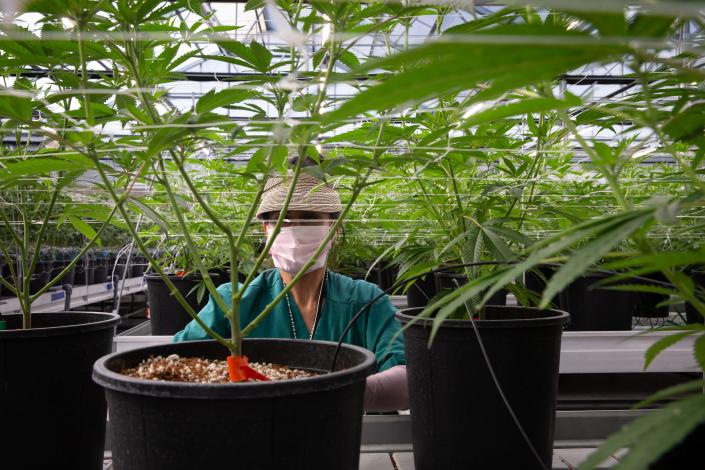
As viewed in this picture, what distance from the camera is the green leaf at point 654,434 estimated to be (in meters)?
0.23

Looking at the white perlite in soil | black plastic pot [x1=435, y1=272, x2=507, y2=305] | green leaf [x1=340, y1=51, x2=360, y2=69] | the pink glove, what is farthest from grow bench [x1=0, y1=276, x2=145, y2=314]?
green leaf [x1=340, y1=51, x2=360, y2=69]

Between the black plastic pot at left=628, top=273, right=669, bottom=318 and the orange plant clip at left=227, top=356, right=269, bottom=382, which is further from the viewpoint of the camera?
the black plastic pot at left=628, top=273, right=669, bottom=318

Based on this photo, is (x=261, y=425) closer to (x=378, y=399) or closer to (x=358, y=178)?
(x=358, y=178)

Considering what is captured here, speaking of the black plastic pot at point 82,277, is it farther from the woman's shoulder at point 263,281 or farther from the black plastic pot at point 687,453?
the black plastic pot at point 687,453

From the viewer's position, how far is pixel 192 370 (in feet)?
1.92

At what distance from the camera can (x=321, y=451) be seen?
473 mm

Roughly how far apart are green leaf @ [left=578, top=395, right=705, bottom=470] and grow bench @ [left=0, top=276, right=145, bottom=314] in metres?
2.16

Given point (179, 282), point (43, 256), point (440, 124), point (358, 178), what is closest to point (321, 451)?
point (358, 178)

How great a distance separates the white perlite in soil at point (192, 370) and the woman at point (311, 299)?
1.37ft

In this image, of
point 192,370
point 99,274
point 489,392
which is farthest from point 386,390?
point 99,274

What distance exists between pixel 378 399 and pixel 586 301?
4.24 ft

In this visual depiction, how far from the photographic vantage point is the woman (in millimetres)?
1104

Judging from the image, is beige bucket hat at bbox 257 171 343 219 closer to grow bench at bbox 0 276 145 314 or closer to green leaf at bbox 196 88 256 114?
green leaf at bbox 196 88 256 114

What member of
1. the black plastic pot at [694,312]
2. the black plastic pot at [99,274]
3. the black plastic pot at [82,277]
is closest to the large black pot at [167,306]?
the black plastic pot at [694,312]
